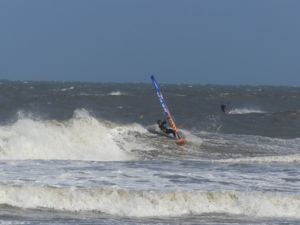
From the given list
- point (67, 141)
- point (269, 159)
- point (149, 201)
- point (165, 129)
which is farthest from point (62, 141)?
point (149, 201)

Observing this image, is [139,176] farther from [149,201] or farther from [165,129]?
[165,129]

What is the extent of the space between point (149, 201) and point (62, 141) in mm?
9652

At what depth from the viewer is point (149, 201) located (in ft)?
42.7

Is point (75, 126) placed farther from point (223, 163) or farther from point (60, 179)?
point (60, 179)

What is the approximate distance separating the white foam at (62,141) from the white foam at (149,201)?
20.9 feet

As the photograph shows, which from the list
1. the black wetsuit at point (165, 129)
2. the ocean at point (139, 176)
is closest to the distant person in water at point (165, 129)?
the black wetsuit at point (165, 129)

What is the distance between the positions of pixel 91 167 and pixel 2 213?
515cm

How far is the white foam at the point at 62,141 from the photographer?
2041cm

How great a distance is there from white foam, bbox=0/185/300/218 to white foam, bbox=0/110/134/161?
6.38 metres

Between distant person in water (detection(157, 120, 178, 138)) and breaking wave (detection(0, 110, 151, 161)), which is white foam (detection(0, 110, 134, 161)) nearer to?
breaking wave (detection(0, 110, 151, 161))

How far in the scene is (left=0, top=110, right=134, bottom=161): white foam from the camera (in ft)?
66.9

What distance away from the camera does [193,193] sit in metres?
13.4

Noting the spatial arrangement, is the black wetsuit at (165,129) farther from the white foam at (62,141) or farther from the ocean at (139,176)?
the white foam at (62,141)

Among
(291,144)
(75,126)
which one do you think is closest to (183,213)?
(75,126)
